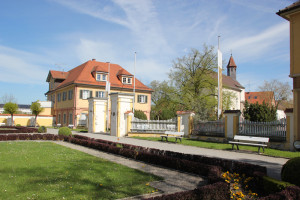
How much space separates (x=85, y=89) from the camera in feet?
135

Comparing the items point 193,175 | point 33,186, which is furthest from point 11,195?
A: point 193,175

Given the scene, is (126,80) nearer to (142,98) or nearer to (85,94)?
(142,98)

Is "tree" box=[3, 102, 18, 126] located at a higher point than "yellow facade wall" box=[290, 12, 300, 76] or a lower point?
lower

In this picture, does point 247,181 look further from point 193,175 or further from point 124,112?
point 124,112

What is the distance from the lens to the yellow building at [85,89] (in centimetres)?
4062

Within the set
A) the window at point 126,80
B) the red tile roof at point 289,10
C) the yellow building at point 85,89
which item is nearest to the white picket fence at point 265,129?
the red tile roof at point 289,10

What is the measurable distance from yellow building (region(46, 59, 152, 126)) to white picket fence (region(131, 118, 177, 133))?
52.6 ft

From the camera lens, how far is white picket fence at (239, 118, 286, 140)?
1483cm

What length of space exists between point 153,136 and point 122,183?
16.6 metres

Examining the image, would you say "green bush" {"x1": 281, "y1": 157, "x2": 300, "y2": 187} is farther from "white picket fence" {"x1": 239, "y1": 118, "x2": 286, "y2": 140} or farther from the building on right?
the building on right

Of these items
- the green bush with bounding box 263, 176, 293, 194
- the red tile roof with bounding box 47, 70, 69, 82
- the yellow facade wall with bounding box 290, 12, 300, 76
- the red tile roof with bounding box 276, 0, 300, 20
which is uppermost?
the red tile roof with bounding box 47, 70, 69, 82

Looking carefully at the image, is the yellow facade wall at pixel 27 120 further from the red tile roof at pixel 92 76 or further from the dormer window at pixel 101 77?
the dormer window at pixel 101 77

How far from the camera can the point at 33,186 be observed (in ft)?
19.6

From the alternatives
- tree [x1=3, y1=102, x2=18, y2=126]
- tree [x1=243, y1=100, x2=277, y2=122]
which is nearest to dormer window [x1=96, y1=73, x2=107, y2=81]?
tree [x1=3, y1=102, x2=18, y2=126]
